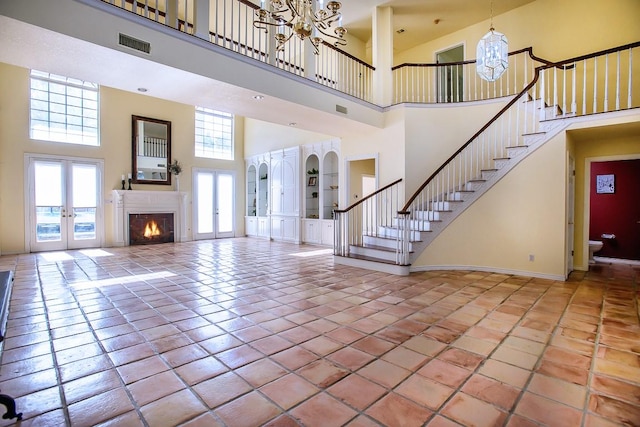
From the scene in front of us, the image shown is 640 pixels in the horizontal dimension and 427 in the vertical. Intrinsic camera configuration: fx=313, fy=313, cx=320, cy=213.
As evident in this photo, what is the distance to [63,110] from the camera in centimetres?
819

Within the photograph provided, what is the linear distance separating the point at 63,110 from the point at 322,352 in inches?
377

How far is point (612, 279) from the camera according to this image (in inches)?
203

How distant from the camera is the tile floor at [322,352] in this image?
→ 1.85 metres

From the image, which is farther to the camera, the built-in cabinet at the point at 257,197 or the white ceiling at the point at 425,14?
the built-in cabinet at the point at 257,197

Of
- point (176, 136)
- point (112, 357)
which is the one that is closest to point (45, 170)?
point (176, 136)

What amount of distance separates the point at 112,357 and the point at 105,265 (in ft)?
14.4

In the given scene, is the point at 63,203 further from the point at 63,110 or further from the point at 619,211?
the point at 619,211

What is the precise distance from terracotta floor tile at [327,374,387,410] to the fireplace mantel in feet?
29.4

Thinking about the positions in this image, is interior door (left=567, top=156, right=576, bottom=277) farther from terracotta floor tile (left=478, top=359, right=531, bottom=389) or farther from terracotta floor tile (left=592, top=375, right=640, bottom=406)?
terracotta floor tile (left=478, top=359, right=531, bottom=389)

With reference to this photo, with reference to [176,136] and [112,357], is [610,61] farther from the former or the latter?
[176,136]

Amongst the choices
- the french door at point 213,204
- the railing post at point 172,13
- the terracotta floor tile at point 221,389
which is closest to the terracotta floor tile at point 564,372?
the terracotta floor tile at point 221,389

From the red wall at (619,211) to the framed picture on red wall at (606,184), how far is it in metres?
0.05

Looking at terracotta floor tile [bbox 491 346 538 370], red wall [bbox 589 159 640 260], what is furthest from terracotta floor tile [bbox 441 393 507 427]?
red wall [bbox 589 159 640 260]

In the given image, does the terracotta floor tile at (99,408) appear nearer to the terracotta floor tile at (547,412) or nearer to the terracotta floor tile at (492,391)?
the terracotta floor tile at (492,391)
